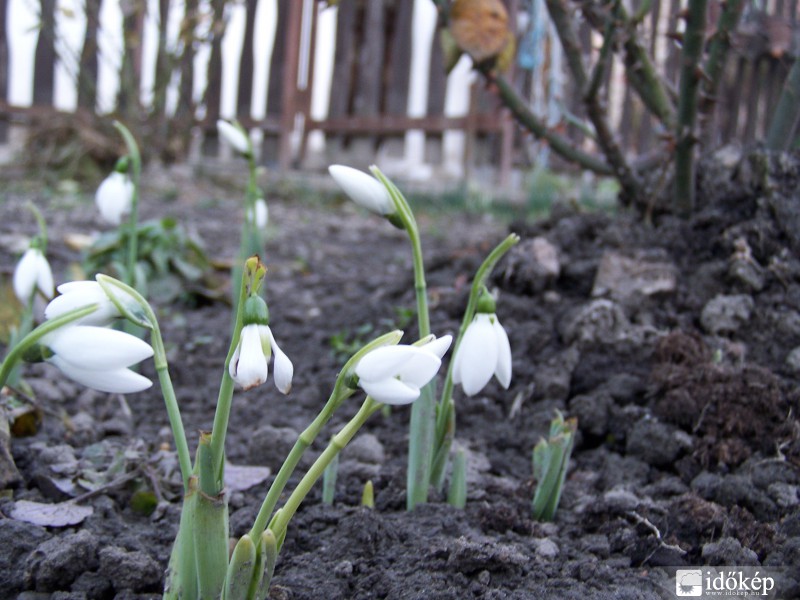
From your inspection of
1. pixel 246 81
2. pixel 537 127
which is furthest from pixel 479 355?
pixel 246 81

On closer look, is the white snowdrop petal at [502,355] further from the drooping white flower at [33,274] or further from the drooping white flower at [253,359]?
the drooping white flower at [33,274]

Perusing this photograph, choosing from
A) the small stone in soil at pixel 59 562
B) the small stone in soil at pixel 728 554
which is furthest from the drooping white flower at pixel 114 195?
the small stone in soil at pixel 728 554

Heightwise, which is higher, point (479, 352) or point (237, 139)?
point (237, 139)

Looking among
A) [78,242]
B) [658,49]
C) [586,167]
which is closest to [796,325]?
[586,167]

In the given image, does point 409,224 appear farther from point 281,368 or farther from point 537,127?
point 537,127

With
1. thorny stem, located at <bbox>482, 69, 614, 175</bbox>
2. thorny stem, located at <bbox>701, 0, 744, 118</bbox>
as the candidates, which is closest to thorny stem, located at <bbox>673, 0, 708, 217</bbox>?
thorny stem, located at <bbox>701, 0, 744, 118</bbox>

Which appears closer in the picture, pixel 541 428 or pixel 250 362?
pixel 250 362

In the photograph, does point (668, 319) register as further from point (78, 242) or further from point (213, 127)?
point (213, 127)

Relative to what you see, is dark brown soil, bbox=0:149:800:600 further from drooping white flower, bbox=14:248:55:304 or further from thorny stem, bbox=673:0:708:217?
drooping white flower, bbox=14:248:55:304
